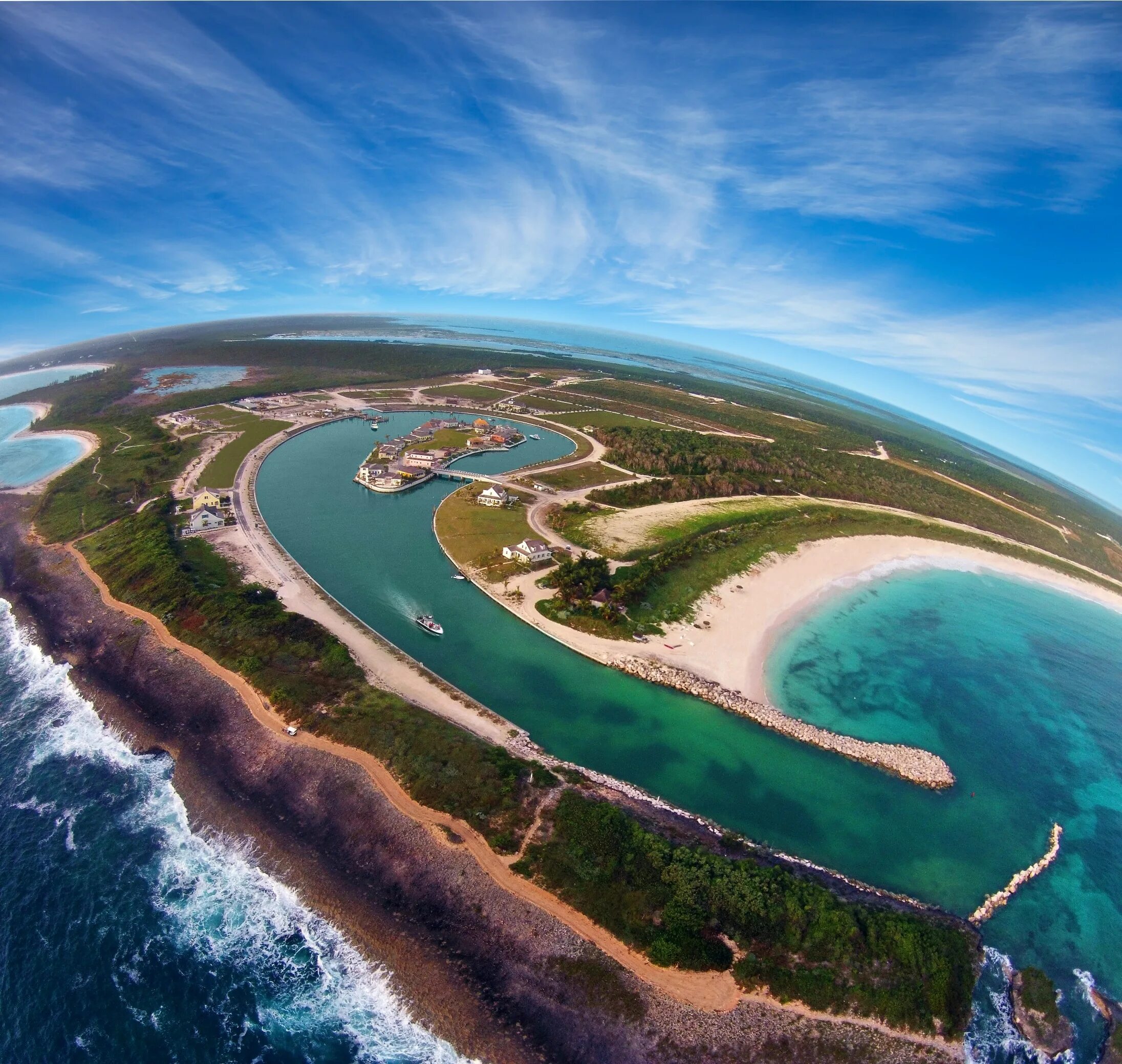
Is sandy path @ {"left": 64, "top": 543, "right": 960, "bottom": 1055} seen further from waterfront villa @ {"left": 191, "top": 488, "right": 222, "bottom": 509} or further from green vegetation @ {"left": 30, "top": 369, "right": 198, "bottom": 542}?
green vegetation @ {"left": 30, "top": 369, "right": 198, "bottom": 542}

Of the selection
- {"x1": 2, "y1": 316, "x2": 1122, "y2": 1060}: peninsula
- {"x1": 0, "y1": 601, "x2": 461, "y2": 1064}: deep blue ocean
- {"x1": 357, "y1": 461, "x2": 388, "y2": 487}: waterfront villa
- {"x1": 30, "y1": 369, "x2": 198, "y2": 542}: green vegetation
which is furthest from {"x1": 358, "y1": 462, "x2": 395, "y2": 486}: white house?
{"x1": 0, "y1": 601, "x2": 461, "y2": 1064}: deep blue ocean

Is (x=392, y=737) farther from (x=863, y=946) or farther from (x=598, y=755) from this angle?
(x=863, y=946)

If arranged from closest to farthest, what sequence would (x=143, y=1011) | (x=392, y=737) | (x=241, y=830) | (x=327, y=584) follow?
(x=143, y=1011)
(x=241, y=830)
(x=392, y=737)
(x=327, y=584)

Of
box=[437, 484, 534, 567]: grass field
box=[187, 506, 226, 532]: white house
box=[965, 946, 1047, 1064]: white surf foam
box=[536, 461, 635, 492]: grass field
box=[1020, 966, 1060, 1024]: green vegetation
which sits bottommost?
box=[187, 506, 226, 532]: white house

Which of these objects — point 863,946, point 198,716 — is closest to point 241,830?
point 198,716

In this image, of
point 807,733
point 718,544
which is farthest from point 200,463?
point 807,733

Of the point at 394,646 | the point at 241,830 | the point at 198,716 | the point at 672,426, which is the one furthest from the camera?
the point at 672,426

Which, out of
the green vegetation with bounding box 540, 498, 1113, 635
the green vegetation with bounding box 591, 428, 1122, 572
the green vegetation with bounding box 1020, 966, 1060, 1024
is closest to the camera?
the green vegetation with bounding box 1020, 966, 1060, 1024
